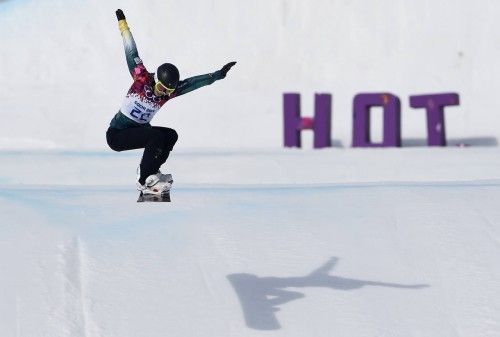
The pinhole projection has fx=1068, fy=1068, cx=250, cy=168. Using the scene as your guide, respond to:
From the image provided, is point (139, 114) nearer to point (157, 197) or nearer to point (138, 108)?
point (138, 108)

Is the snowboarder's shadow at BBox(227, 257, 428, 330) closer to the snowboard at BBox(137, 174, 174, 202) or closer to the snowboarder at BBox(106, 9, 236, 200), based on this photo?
the snowboard at BBox(137, 174, 174, 202)

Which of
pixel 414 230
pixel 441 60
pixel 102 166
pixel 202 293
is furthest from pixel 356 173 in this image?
pixel 202 293

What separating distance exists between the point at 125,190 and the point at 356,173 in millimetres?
8103

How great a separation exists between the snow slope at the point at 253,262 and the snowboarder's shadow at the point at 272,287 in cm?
1

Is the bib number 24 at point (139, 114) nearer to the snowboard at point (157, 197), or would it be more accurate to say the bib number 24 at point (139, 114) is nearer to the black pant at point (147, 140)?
the black pant at point (147, 140)

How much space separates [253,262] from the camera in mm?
9328

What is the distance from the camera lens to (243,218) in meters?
10.4

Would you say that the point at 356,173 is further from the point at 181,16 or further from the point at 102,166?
the point at 181,16

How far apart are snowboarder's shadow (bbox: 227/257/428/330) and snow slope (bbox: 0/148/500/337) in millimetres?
14

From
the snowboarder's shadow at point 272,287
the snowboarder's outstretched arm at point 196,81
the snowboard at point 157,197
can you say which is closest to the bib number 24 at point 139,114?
the snowboarder's outstretched arm at point 196,81

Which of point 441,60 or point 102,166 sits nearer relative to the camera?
point 102,166

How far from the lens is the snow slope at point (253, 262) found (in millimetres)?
8297

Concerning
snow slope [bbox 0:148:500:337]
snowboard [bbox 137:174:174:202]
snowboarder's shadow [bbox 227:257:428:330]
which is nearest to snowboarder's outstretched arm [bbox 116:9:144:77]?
snowboard [bbox 137:174:174:202]

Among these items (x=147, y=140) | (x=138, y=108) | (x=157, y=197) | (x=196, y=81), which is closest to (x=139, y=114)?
(x=138, y=108)
